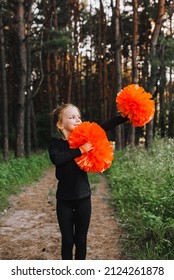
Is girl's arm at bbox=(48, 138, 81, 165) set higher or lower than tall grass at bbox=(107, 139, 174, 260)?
higher

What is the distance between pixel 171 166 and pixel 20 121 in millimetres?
7542

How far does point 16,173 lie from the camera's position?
35.1ft

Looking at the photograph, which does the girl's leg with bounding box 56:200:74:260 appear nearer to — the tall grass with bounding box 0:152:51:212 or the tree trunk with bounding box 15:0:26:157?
the tall grass with bounding box 0:152:51:212

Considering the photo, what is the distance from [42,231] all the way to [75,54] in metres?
18.7

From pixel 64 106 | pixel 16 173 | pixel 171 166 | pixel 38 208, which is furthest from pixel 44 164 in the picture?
pixel 64 106

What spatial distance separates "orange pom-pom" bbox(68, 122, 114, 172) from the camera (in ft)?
10.2

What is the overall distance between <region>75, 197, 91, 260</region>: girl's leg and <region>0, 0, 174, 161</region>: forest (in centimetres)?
804

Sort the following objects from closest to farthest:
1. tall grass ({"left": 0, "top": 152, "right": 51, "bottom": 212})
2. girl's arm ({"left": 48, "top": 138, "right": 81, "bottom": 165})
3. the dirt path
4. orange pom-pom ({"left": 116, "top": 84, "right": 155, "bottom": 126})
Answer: orange pom-pom ({"left": 116, "top": 84, "right": 155, "bottom": 126})
girl's arm ({"left": 48, "top": 138, "right": 81, "bottom": 165})
the dirt path
tall grass ({"left": 0, "top": 152, "right": 51, "bottom": 212})

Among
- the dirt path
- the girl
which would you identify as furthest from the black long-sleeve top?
the dirt path

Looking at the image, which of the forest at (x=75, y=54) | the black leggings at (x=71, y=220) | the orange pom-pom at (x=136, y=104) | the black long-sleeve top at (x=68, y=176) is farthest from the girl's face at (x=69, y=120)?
the forest at (x=75, y=54)

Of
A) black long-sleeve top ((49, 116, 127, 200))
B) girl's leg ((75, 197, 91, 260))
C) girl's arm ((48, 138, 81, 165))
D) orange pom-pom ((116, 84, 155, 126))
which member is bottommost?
girl's leg ((75, 197, 91, 260))

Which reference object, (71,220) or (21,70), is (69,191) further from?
(21,70)

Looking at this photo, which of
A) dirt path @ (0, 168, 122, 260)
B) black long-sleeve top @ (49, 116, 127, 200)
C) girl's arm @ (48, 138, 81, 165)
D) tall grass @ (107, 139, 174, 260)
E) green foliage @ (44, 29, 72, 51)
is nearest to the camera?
girl's arm @ (48, 138, 81, 165)

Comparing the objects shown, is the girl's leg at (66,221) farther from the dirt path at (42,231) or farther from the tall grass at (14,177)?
the tall grass at (14,177)
